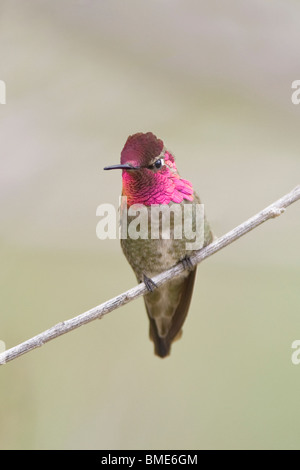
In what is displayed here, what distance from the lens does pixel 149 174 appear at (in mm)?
2820

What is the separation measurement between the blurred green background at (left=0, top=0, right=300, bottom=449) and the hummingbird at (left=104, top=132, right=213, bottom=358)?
0.49m

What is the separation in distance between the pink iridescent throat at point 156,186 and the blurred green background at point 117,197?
0.59 m

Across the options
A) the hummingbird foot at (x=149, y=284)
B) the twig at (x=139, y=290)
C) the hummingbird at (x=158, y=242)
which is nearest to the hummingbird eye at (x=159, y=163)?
the hummingbird at (x=158, y=242)

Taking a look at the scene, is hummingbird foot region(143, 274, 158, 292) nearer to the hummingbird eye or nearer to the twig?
the twig

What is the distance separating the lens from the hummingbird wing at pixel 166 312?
351 centimetres

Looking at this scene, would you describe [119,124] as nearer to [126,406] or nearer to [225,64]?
[225,64]

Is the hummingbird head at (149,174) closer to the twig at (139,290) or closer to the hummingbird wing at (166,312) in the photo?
the twig at (139,290)

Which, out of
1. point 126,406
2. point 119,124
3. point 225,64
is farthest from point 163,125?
point 126,406

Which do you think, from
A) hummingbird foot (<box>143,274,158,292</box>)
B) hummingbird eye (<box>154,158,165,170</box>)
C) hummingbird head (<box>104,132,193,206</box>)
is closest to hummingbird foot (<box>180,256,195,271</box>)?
hummingbird foot (<box>143,274,158,292</box>)

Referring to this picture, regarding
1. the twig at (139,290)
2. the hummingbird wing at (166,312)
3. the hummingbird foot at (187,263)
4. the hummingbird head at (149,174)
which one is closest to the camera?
the twig at (139,290)

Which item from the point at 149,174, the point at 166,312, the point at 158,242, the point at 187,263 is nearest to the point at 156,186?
the point at 149,174

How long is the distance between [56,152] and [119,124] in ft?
1.71

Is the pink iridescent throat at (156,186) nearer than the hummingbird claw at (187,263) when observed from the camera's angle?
Yes

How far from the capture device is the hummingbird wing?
3512 millimetres
